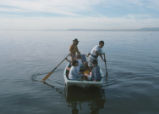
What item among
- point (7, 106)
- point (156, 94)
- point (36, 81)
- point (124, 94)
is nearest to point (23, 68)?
point (36, 81)

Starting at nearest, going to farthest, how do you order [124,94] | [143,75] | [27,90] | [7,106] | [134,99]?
[7,106]
[134,99]
[124,94]
[27,90]
[143,75]

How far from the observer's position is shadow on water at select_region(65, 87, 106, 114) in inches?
413

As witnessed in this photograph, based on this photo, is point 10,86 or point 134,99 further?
point 10,86

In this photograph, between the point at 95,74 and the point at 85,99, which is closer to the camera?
the point at 85,99

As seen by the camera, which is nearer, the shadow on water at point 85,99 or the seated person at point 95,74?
the shadow on water at point 85,99

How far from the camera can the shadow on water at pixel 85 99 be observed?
34.4ft

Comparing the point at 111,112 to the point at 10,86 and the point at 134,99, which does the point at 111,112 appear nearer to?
the point at 134,99

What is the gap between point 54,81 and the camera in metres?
15.5

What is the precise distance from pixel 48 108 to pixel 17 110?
5.91ft

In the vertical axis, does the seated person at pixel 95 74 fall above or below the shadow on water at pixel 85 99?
above

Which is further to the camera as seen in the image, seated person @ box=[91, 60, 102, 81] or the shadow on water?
seated person @ box=[91, 60, 102, 81]

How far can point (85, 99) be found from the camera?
458 inches

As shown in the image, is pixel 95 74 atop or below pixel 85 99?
atop

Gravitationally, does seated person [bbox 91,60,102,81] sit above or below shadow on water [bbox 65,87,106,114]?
above
